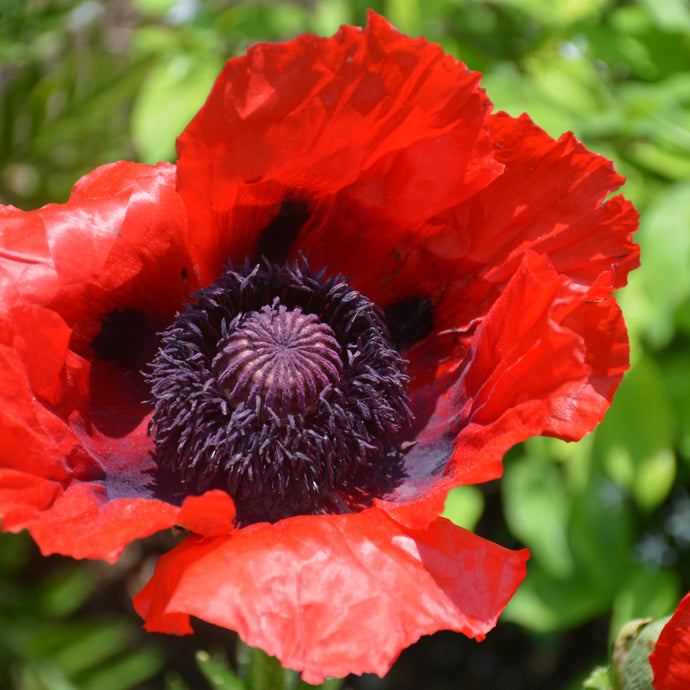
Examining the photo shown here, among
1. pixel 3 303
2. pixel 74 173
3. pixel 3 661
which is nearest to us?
pixel 3 303

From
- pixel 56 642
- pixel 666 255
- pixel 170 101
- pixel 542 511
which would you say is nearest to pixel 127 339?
pixel 170 101

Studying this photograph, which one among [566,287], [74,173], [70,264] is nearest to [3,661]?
[74,173]

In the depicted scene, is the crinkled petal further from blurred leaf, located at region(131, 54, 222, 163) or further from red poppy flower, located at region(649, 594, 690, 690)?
blurred leaf, located at region(131, 54, 222, 163)

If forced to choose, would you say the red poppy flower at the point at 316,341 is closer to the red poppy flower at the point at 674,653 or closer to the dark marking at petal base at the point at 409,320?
the dark marking at petal base at the point at 409,320

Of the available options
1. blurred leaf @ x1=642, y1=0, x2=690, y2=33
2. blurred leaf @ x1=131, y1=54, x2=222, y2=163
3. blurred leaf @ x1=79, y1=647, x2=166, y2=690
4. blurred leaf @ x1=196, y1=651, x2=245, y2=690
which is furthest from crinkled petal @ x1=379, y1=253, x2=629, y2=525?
blurred leaf @ x1=79, y1=647, x2=166, y2=690

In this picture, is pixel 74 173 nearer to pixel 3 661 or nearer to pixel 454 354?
pixel 3 661

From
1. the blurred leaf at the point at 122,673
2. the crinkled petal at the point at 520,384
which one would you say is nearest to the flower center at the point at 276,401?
the crinkled petal at the point at 520,384

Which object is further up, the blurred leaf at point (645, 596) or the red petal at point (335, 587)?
the red petal at point (335, 587)

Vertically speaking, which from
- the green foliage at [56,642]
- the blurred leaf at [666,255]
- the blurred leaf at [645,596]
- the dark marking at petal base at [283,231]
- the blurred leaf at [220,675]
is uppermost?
the blurred leaf at [666,255]
